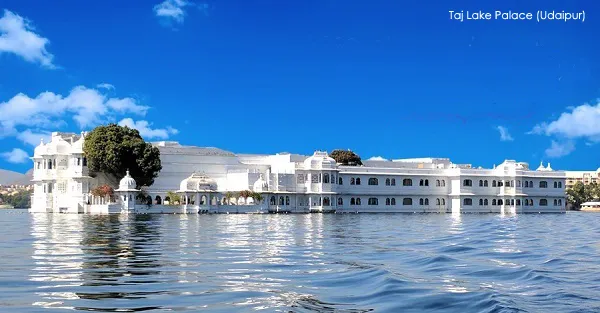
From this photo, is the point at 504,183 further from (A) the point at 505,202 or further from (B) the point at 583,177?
(B) the point at 583,177

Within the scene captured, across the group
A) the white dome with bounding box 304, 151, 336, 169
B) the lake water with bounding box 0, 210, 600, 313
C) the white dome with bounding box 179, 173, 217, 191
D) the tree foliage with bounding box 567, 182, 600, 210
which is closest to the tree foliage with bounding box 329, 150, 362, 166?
the white dome with bounding box 304, 151, 336, 169

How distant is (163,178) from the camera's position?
78.2m

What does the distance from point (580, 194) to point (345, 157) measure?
4409 centimetres

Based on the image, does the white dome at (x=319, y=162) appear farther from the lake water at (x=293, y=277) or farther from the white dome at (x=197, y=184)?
the lake water at (x=293, y=277)

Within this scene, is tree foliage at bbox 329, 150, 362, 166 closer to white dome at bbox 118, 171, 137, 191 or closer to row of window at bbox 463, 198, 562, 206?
row of window at bbox 463, 198, 562, 206

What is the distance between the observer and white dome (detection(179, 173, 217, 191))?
7256 centimetres

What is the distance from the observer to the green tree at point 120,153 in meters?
67.9

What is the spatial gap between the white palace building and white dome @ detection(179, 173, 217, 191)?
0.29 feet

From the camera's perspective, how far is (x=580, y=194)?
396ft

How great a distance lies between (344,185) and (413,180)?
8129mm

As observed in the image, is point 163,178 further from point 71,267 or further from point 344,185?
point 71,267

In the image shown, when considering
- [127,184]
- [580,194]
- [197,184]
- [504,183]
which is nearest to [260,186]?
[197,184]

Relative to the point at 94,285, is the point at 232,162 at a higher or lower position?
higher

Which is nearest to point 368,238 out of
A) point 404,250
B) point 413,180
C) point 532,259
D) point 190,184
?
point 404,250
